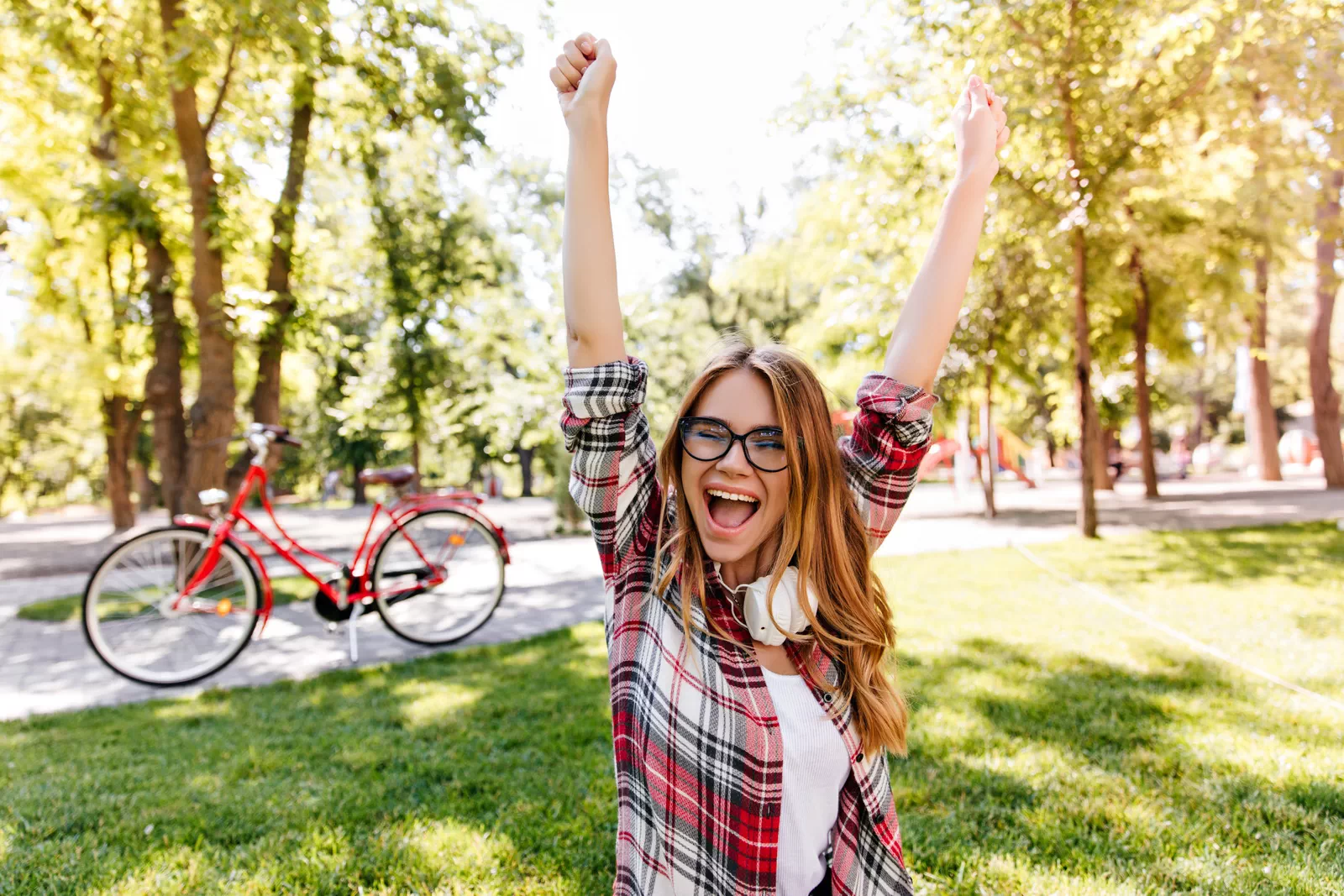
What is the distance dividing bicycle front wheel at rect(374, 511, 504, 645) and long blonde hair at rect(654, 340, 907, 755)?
4.48m

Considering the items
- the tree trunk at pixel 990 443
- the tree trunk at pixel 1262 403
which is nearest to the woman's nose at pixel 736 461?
the tree trunk at pixel 990 443

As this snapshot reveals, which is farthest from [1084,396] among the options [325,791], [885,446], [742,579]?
[742,579]

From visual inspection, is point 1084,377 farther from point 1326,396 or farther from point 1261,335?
point 1261,335

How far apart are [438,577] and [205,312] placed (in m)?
3.67

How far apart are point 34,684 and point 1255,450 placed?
2252 cm

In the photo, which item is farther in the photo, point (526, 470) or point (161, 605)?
point (526, 470)

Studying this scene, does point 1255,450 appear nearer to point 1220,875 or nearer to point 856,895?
point 1220,875

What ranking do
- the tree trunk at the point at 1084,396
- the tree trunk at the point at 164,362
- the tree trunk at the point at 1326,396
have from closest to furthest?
the tree trunk at the point at 164,362
the tree trunk at the point at 1084,396
the tree trunk at the point at 1326,396

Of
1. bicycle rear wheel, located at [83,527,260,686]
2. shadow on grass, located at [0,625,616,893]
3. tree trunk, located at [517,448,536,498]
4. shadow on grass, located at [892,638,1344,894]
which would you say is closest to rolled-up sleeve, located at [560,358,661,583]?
shadow on grass, located at [0,625,616,893]

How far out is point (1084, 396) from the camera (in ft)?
32.6

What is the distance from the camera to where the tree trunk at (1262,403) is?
1512cm

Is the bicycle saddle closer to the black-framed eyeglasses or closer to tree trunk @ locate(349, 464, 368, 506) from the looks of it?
the black-framed eyeglasses

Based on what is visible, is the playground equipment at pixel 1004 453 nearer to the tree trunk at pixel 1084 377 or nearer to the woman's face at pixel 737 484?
the tree trunk at pixel 1084 377

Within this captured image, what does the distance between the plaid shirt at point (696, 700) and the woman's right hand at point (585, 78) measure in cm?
43
